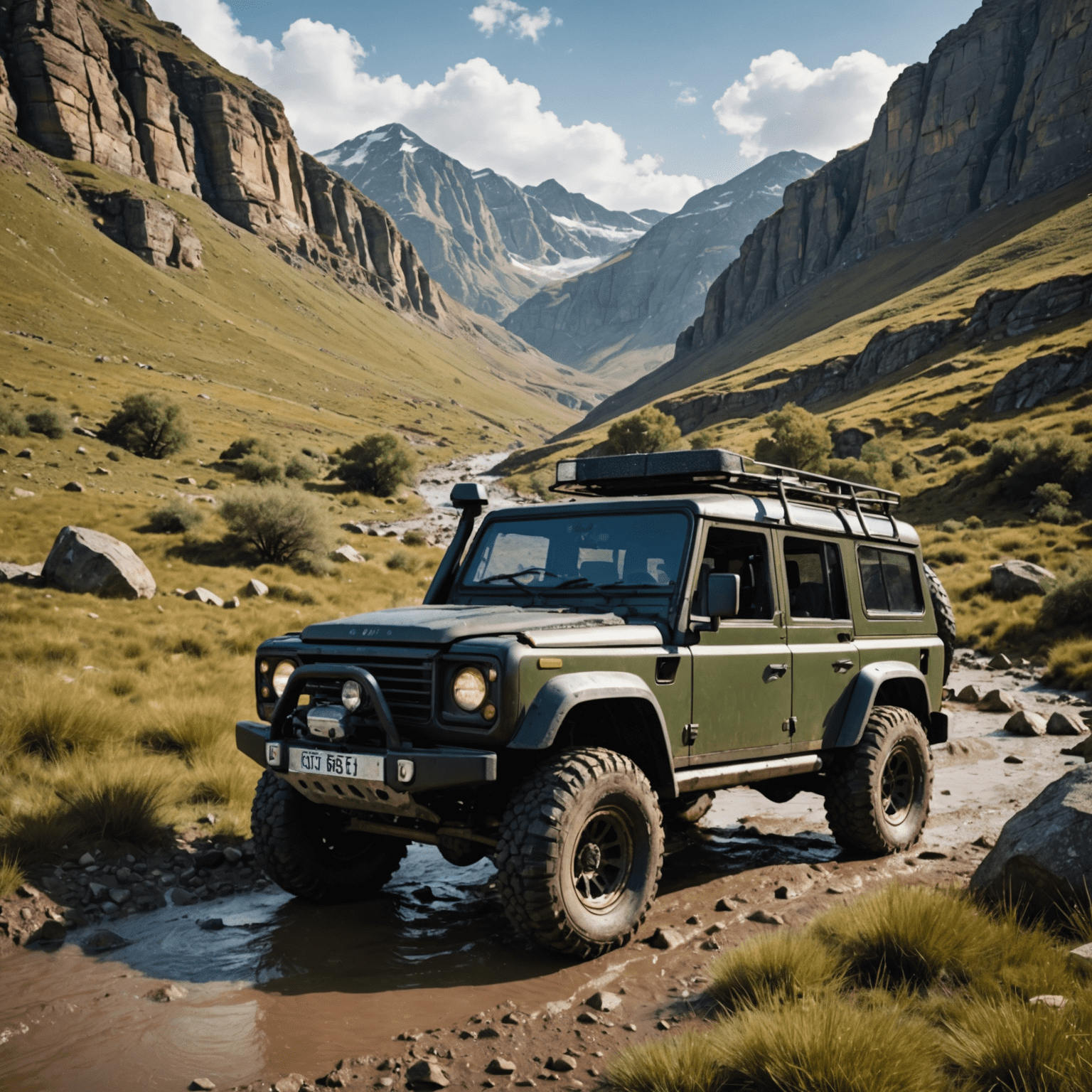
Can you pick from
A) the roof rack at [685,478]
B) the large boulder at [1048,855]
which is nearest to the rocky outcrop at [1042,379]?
the roof rack at [685,478]

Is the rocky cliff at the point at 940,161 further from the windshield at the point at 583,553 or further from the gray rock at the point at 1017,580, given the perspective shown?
the windshield at the point at 583,553

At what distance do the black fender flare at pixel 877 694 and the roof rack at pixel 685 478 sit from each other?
3.49 feet

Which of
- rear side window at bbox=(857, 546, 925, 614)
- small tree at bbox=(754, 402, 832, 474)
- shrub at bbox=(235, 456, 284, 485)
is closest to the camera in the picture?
rear side window at bbox=(857, 546, 925, 614)

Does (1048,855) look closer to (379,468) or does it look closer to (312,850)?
(312,850)

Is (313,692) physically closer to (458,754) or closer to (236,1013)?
(458,754)

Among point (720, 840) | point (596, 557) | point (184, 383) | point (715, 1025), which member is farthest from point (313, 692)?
point (184, 383)

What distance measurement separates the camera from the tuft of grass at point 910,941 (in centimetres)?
383

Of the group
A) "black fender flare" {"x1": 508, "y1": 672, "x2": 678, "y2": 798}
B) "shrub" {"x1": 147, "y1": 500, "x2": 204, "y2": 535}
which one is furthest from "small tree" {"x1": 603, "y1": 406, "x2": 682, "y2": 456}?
"black fender flare" {"x1": 508, "y1": 672, "x2": 678, "y2": 798}

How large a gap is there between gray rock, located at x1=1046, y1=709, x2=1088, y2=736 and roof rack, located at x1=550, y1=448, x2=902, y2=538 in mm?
5097

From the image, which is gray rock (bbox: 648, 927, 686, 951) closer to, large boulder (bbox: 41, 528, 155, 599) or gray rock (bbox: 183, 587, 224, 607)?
gray rock (bbox: 183, 587, 224, 607)

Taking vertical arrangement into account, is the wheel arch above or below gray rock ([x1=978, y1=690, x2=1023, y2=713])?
above

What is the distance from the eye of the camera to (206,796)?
6824mm

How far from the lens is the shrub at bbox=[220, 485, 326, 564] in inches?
813

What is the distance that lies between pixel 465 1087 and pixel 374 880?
2285 mm
